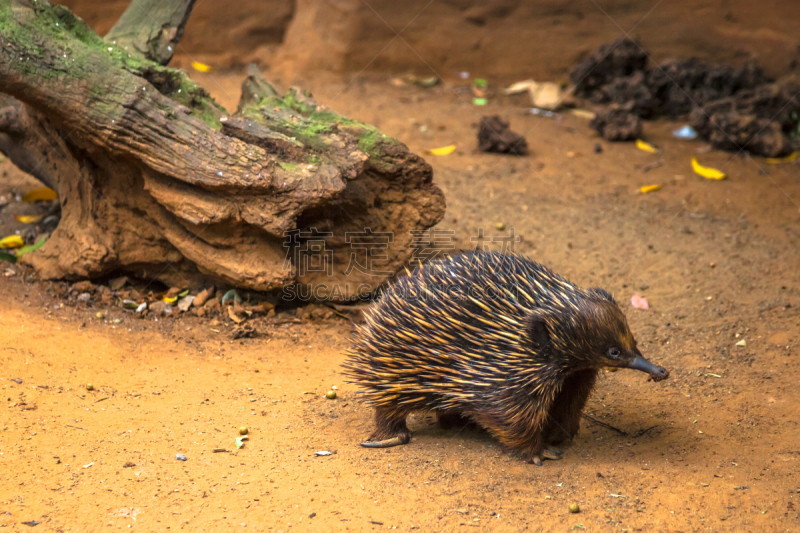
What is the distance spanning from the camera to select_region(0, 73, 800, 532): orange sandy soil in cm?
368

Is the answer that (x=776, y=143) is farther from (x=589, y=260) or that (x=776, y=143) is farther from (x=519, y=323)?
(x=519, y=323)

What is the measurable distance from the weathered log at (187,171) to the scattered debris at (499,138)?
2821 millimetres

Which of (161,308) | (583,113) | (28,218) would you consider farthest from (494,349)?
(583,113)

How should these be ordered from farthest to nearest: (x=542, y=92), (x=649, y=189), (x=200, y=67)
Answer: (x=200, y=67) → (x=542, y=92) → (x=649, y=189)

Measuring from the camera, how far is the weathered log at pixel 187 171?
17.5 feet

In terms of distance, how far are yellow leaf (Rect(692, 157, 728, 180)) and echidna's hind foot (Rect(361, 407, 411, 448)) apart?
230 inches

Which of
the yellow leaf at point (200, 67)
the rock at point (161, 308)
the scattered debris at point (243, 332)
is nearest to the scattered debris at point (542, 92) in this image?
the yellow leaf at point (200, 67)

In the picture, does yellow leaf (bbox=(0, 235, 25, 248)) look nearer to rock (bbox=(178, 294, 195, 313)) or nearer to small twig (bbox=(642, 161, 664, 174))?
rock (bbox=(178, 294, 195, 313))

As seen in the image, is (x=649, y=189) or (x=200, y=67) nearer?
(x=649, y=189)

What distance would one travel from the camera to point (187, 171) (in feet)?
17.7

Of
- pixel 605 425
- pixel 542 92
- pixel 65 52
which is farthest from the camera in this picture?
pixel 542 92

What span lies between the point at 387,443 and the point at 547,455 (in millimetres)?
990

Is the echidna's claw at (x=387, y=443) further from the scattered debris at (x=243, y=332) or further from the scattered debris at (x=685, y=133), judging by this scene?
the scattered debris at (x=685, y=133)

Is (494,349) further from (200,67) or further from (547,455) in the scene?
(200,67)
